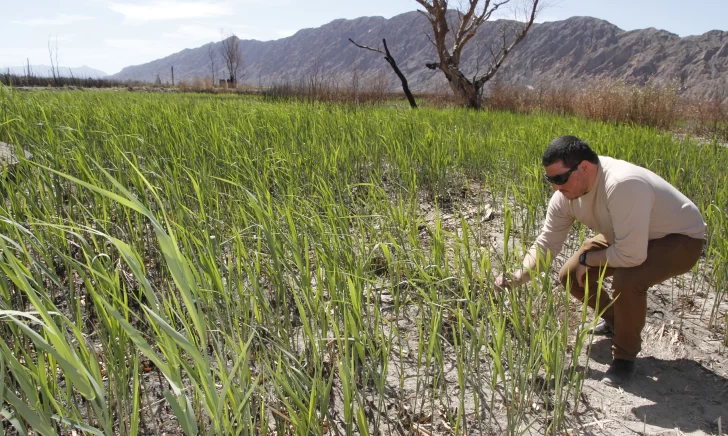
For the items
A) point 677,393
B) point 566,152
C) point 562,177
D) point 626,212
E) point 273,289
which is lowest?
point 677,393

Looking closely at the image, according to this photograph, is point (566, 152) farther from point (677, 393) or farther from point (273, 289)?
point (273, 289)

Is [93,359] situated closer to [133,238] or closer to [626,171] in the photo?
[133,238]

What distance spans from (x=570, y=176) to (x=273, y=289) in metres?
1.36

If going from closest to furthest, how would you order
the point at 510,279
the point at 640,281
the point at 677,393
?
the point at 510,279 < the point at 677,393 < the point at 640,281

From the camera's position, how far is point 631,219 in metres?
2.08

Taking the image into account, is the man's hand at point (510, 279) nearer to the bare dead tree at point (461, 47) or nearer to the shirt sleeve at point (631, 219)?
the shirt sleeve at point (631, 219)

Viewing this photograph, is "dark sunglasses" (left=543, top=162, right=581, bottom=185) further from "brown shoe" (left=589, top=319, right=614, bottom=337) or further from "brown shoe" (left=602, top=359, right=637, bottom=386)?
"brown shoe" (left=589, top=319, right=614, bottom=337)

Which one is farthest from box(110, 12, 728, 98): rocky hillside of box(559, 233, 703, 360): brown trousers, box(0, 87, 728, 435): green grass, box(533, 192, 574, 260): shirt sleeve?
box(559, 233, 703, 360): brown trousers

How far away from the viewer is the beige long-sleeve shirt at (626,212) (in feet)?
6.86

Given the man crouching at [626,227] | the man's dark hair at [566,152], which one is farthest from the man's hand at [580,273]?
the man's dark hair at [566,152]

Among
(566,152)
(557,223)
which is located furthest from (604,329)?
(566,152)

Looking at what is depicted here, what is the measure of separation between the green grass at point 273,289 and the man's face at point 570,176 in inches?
11.9

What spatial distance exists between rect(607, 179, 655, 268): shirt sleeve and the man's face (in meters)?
0.12

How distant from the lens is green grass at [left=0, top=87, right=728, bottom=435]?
1247 millimetres
